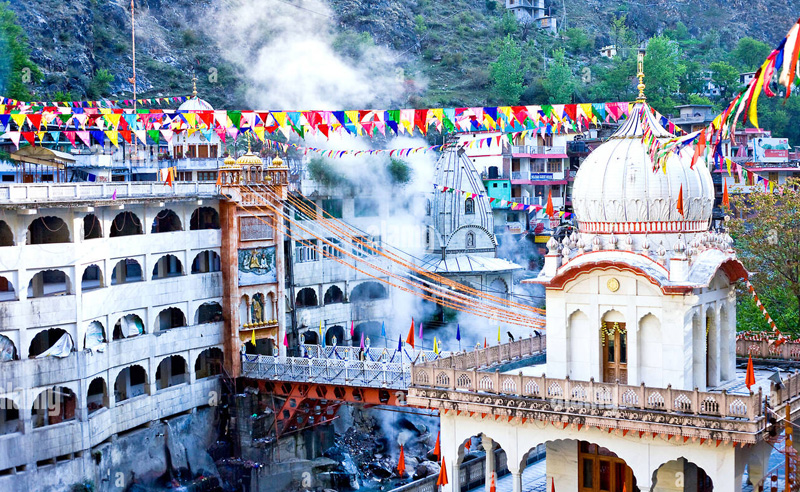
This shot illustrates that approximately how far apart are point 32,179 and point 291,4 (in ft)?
169

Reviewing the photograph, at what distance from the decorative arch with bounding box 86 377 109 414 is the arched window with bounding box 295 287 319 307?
13898mm

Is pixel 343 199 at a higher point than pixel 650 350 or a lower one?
higher

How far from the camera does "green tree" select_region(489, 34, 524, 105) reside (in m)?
92.9

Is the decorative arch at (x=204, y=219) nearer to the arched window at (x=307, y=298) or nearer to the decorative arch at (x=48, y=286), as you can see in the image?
the decorative arch at (x=48, y=286)

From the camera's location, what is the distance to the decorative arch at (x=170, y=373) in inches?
1862

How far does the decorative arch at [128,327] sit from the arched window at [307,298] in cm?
1242

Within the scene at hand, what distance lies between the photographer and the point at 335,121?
41812 millimetres

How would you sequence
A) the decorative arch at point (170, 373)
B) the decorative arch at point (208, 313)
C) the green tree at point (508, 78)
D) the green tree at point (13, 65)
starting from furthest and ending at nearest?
the green tree at point (508, 78) → the green tree at point (13, 65) → the decorative arch at point (208, 313) → the decorative arch at point (170, 373)

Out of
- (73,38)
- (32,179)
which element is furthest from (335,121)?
(73,38)

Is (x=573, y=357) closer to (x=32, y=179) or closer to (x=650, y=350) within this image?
(x=650, y=350)

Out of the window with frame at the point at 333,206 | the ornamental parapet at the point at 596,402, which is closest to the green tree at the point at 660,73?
the window with frame at the point at 333,206

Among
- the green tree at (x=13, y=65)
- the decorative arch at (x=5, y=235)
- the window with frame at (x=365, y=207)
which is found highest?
the green tree at (x=13, y=65)

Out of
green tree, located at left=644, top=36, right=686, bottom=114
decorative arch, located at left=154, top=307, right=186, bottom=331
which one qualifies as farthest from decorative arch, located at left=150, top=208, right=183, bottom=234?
green tree, located at left=644, top=36, right=686, bottom=114

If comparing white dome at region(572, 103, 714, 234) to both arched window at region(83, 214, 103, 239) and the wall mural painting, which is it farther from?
the wall mural painting
